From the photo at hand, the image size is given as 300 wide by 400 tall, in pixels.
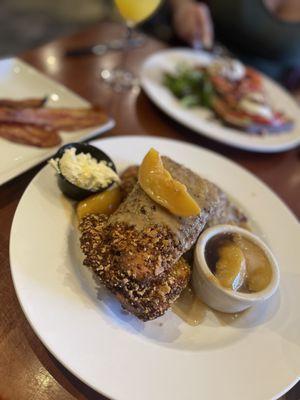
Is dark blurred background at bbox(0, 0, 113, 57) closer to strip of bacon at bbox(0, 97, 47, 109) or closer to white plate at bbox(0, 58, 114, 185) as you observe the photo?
white plate at bbox(0, 58, 114, 185)

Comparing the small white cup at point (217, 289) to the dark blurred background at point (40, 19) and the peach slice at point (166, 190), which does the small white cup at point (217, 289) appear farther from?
the dark blurred background at point (40, 19)

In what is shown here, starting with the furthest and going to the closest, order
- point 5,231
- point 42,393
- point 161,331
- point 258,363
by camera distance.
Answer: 1. point 5,231
2. point 161,331
3. point 258,363
4. point 42,393

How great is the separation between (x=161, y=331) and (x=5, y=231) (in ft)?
2.21

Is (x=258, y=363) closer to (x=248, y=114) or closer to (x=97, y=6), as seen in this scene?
(x=248, y=114)

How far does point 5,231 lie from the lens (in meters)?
1.41

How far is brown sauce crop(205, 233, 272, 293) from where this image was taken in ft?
4.53

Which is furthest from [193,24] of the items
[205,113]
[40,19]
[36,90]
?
[40,19]

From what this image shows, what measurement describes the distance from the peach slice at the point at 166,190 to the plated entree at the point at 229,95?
44.4 inches

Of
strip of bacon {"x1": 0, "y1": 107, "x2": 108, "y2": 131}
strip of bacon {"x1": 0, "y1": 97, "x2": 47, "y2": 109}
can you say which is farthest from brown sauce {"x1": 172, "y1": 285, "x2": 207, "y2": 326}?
strip of bacon {"x1": 0, "y1": 97, "x2": 47, "y2": 109}

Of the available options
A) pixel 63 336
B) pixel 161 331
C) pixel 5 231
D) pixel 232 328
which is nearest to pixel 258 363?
pixel 232 328

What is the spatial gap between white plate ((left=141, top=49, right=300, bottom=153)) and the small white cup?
2.93 feet

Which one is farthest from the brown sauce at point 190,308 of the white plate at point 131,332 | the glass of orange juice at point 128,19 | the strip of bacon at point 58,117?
the glass of orange juice at point 128,19

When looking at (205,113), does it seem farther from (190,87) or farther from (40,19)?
(40,19)

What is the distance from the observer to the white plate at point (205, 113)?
2.18 m
